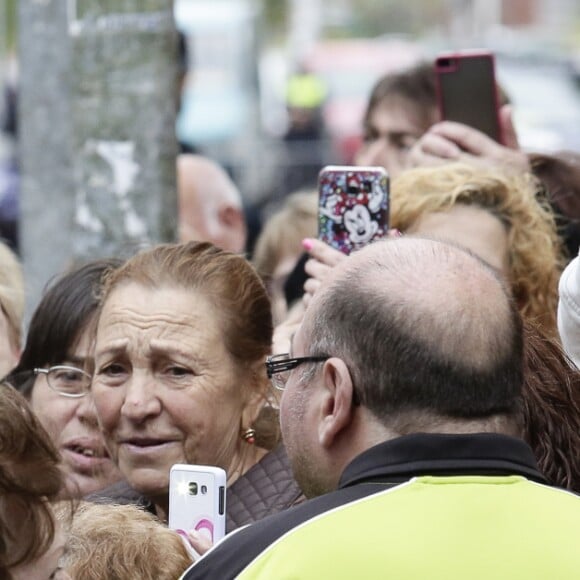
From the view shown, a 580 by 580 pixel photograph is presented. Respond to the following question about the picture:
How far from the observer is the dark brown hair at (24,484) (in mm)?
2877

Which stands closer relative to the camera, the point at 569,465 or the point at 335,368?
the point at 335,368

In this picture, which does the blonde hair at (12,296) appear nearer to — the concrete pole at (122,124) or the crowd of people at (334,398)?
the crowd of people at (334,398)

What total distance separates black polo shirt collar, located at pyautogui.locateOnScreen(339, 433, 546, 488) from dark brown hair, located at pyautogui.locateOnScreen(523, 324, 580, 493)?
72cm

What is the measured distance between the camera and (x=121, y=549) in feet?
10.6

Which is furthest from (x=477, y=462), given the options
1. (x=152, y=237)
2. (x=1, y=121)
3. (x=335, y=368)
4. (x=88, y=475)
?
(x=1, y=121)

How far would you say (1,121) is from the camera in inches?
669

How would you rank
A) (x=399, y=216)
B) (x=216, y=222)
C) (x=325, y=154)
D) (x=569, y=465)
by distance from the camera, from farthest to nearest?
(x=325, y=154)
(x=216, y=222)
(x=399, y=216)
(x=569, y=465)

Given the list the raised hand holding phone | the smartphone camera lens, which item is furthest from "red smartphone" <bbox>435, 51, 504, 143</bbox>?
the raised hand holding phone

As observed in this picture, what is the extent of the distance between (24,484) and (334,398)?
1.82 ft

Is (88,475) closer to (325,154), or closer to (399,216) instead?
(399,216)

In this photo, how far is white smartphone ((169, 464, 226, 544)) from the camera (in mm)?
3564

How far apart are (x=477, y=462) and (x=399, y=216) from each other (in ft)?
7.48

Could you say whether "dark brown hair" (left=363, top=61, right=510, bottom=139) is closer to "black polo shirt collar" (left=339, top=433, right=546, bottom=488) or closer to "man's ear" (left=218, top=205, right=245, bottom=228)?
"man's ear" (left=218, top=205, right=245, bottom=228)

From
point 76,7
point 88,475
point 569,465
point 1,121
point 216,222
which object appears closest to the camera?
point 569,465
